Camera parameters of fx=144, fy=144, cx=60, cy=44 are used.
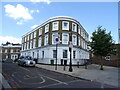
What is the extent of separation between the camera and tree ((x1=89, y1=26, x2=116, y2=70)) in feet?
71.6

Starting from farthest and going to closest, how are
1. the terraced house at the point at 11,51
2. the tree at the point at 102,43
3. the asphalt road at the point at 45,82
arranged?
the terraced house at the point at 11,51, the tree at the point at 102,43, the asphalt road at the point at 45,82

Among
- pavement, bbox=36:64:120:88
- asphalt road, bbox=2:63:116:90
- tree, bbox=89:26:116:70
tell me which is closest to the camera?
asphalt road, bbox=2:63:116:90

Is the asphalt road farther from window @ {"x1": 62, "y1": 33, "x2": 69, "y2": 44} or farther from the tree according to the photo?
window @ {"x1": 62, "y1": 33, "x2": 69, "y2": 44}

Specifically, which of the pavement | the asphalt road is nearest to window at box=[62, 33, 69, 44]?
the pavement

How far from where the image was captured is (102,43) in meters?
21.7

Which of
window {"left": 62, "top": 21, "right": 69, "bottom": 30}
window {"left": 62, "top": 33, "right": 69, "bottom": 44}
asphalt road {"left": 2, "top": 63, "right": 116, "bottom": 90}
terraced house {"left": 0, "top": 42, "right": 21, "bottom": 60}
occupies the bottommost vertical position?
asphalt road {"left": 2, "top": 63, "right": 116, "bottom": 90}

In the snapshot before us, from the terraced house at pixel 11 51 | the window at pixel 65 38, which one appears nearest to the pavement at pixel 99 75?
the window at pixel 65 38

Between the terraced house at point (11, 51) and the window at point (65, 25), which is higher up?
the window at point (65, 25)

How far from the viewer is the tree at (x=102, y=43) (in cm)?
2183

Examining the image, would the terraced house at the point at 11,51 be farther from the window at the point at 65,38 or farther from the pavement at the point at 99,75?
the pavement at the point at 99,75

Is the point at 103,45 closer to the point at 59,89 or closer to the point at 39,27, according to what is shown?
the point at 59,89

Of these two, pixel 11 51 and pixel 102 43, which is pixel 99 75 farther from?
pixel 11 51

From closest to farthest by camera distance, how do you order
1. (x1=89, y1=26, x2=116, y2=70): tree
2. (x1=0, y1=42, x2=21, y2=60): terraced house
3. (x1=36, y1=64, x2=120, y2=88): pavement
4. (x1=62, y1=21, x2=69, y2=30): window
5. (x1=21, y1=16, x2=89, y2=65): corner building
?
(x1=36, y1=64, x2=120, y2=88): pavement
(x1=89, y1=26, x2=116, y2=70): tree
(x1=21, y1=16, x2=89, y2=65): corner building
(x1=62, y1=21, x2=69, y2=30): window
(x1=0, y1=42, x2=21, y2=60): terraced house

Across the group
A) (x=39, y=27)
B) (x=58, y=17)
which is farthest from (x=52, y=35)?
(x=39, y=27)
